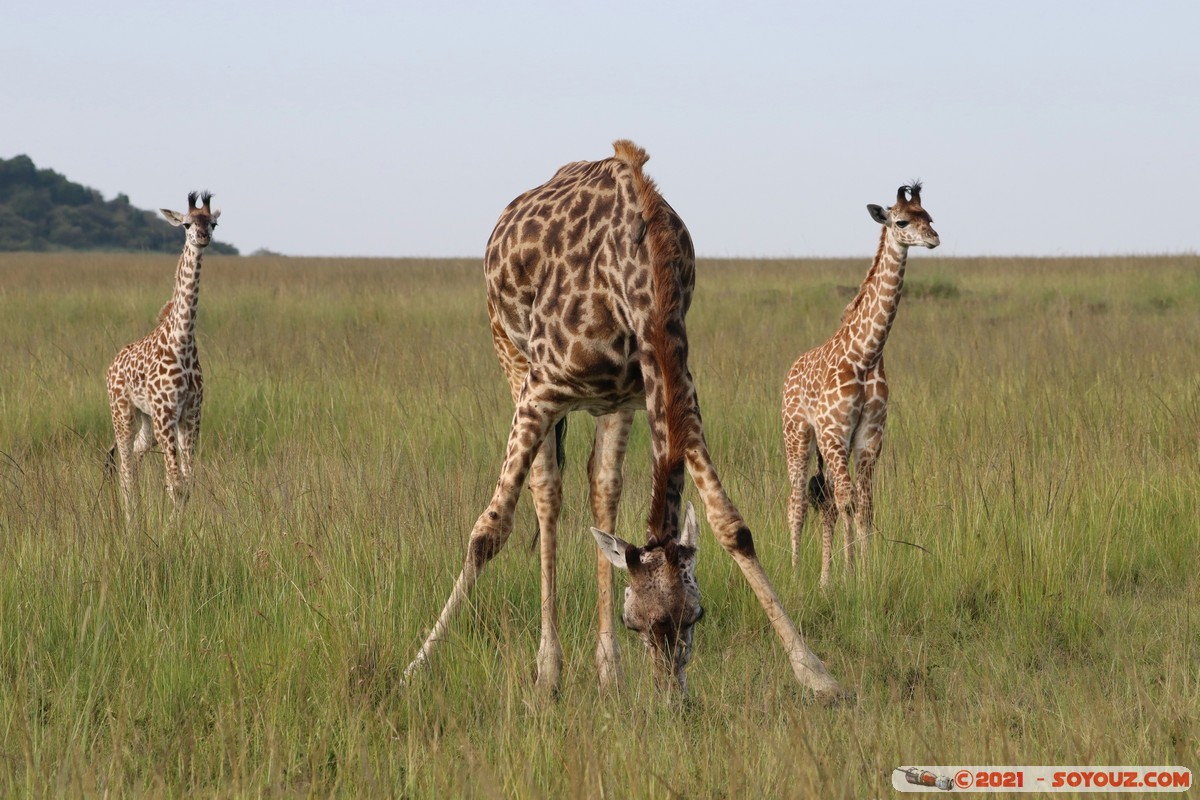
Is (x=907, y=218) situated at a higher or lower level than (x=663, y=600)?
higher

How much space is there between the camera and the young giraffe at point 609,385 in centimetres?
365

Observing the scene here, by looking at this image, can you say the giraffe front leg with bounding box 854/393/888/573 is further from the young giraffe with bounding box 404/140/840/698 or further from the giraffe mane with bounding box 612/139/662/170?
the giraffe mane with bounding box 612/139/662/170

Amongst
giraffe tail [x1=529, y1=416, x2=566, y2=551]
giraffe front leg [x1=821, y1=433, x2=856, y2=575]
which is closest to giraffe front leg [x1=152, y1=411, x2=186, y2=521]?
giraffe tail [x1=529, y1=416, x2=566, y2=551]

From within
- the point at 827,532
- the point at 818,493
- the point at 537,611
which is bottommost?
the point at 537,611

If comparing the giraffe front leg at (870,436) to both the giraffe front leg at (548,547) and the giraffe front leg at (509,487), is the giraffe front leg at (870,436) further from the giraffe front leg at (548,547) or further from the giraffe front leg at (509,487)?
the giraffe front leg at (509,487)

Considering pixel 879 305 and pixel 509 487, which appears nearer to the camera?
pixel 509 487

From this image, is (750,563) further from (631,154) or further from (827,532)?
(827,532)

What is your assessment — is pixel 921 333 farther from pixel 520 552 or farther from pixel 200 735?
pixel 200 735

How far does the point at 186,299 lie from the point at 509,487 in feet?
14.2

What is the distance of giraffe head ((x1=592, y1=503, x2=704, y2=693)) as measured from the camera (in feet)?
11.6

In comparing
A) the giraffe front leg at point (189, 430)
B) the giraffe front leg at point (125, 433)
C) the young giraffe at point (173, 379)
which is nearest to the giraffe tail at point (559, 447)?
the young giraffe at point (173, 379)

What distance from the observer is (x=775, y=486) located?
23.8 feet

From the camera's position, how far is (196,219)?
760 centimetres

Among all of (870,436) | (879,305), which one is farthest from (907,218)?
(870,436)
